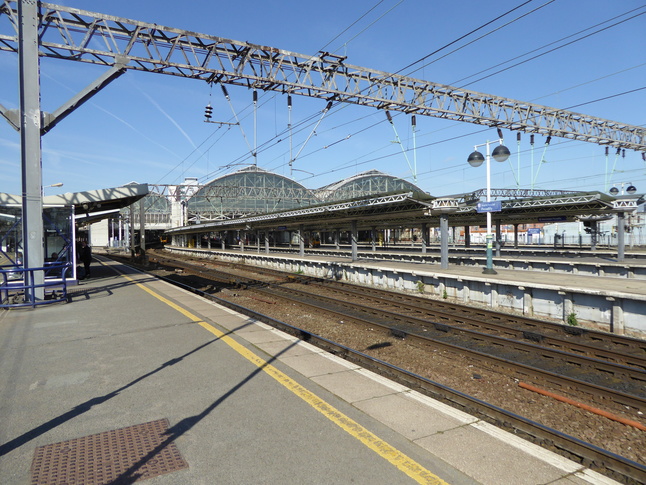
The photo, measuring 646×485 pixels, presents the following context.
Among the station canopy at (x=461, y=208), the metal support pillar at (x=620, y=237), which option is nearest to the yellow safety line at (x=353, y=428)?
the station canopy at (x=461, y=208)

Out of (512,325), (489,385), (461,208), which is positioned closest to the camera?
(489,385)

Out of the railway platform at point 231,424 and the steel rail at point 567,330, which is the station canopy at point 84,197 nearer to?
the railway platform at point 231,424

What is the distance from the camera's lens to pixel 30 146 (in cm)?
1222

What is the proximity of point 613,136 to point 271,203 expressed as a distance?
70701 millimetres

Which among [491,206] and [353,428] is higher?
[491,206]

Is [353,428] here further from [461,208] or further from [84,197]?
[461,208]

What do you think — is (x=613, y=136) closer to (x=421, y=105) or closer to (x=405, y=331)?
(x=421, y=105)

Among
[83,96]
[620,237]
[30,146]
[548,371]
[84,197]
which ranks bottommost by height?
[548,371]

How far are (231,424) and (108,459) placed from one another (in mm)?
1221

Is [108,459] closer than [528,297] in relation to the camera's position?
Yes

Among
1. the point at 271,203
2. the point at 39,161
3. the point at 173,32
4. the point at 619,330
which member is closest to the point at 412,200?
the point at 619,330

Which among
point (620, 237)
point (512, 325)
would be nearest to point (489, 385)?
point (512, 325)

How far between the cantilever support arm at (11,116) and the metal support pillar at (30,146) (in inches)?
6.2

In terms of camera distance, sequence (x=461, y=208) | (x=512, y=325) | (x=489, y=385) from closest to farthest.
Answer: (x=489, y=385) → (x=512, y=325) → (x=461, y=208)
